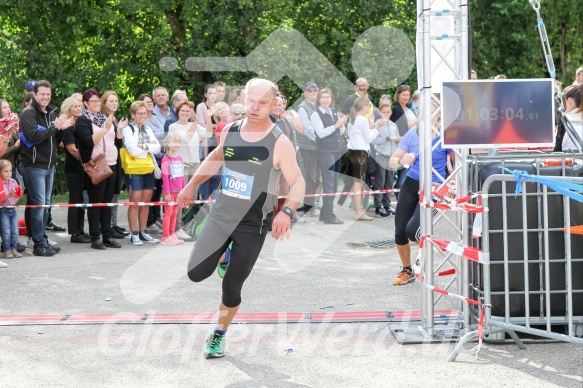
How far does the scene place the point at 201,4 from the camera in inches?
795

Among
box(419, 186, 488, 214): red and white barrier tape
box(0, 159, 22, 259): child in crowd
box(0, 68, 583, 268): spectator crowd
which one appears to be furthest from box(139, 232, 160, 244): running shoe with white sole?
box(419, 186, 488, 214): red and white barrier tape

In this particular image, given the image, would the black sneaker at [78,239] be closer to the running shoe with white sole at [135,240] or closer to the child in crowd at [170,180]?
the running shoe with white sole at [135,240]

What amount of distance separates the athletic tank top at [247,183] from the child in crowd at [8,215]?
4986 millimetres

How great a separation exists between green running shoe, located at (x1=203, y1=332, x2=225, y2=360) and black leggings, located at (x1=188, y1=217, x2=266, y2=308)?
0.95 feet

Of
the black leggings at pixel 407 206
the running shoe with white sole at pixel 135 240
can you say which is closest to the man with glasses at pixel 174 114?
the running shoe with white sole at pixel 135 240

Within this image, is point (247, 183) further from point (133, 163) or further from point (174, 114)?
point (174, 114)

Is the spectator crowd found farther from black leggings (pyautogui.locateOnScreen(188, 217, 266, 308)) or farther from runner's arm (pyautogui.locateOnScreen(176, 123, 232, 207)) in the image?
black leggings (pyautogui.locateOnScreen(188, 217, 266, 308))

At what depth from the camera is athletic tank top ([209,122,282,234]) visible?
6.87 meters

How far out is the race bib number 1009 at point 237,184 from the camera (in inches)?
270

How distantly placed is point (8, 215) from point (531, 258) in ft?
21.4

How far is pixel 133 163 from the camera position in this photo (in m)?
12.3

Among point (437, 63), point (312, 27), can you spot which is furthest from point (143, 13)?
point (437, 63)

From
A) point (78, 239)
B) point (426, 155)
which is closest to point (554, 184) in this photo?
point (426, 155)

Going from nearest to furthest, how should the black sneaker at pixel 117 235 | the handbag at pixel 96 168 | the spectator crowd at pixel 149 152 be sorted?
the spectator crowd at pixel 149 152 < the handbag at pixel 96 168 < the black sneaker at pixel 117 235
